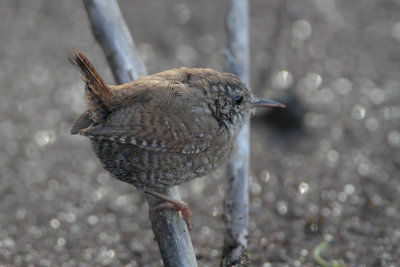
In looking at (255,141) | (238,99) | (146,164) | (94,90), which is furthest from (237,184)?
(255,141)

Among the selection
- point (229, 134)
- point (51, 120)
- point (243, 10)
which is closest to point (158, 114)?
point (229, 134)

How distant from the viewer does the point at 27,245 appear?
375 cm

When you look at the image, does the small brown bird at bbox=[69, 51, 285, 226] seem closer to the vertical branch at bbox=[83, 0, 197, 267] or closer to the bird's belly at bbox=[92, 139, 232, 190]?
the bird's belly at bbox=[92, 139, 232, 190]

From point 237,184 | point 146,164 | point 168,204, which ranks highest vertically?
point 146,164

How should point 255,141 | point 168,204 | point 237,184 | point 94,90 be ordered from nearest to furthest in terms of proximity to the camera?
point 94,90 < point 168,204 < point 237,184 < point 255,141

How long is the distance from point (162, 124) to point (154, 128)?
2.3 inches

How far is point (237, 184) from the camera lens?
3303mm

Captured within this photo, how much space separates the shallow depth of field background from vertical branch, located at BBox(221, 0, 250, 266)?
0.45 m

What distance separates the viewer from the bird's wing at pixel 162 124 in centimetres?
273

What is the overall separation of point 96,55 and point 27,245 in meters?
2.59

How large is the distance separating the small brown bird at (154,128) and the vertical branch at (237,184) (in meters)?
0.28

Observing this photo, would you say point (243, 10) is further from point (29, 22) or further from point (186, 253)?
point (29, 22)

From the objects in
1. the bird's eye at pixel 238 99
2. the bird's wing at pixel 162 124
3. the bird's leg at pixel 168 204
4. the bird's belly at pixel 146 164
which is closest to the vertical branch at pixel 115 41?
the bird's leg at pixel 168 204

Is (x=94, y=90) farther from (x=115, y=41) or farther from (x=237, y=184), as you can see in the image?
(x=237, y=184)
